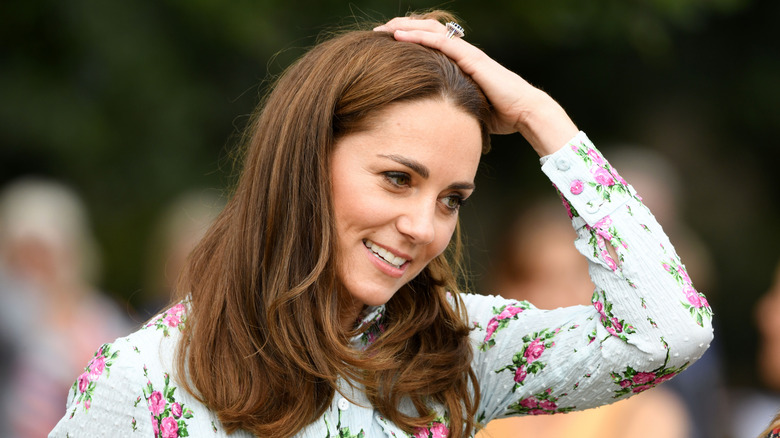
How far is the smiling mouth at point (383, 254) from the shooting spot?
2219 millimetres

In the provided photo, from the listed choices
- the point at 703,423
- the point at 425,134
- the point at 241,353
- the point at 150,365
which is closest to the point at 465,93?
the point at 425,134

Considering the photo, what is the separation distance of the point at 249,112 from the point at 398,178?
4.17m

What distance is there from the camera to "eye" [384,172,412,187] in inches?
85.4

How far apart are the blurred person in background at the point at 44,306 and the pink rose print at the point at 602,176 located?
9.13ft

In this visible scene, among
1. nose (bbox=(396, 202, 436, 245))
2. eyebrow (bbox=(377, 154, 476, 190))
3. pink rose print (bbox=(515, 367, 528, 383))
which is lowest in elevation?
pink rose print (bbox=(515, 367, 528, 383))

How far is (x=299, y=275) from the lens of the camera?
2.20 meters

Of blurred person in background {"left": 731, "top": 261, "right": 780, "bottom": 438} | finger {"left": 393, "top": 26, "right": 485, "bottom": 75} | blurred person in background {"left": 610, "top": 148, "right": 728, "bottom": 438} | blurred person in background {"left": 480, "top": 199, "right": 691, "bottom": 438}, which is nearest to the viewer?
finger {"left": 393, "top": 26, "right": 485, "bottom": 75}

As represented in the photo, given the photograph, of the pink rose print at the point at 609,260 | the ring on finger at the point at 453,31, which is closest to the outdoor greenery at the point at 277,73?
the ring on finger at the point at 453,31

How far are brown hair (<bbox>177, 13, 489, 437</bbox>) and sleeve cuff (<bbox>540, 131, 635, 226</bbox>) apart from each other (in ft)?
0.71

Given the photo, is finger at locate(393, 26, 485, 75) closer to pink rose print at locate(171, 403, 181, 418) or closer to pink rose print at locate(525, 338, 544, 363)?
pink rose print at locate(525, 338, 544, 363)

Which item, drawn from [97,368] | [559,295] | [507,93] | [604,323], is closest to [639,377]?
[604,323]

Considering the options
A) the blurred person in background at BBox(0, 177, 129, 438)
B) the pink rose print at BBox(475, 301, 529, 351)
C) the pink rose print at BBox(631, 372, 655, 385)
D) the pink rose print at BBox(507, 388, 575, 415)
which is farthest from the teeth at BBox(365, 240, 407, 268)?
the blurred person in background at BBox(0, 177, 129, 438)

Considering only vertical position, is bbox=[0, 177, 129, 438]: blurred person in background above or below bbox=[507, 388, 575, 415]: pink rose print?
below

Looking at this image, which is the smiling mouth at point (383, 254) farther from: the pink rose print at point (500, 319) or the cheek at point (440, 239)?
the pink rose print at point (500, 319)
